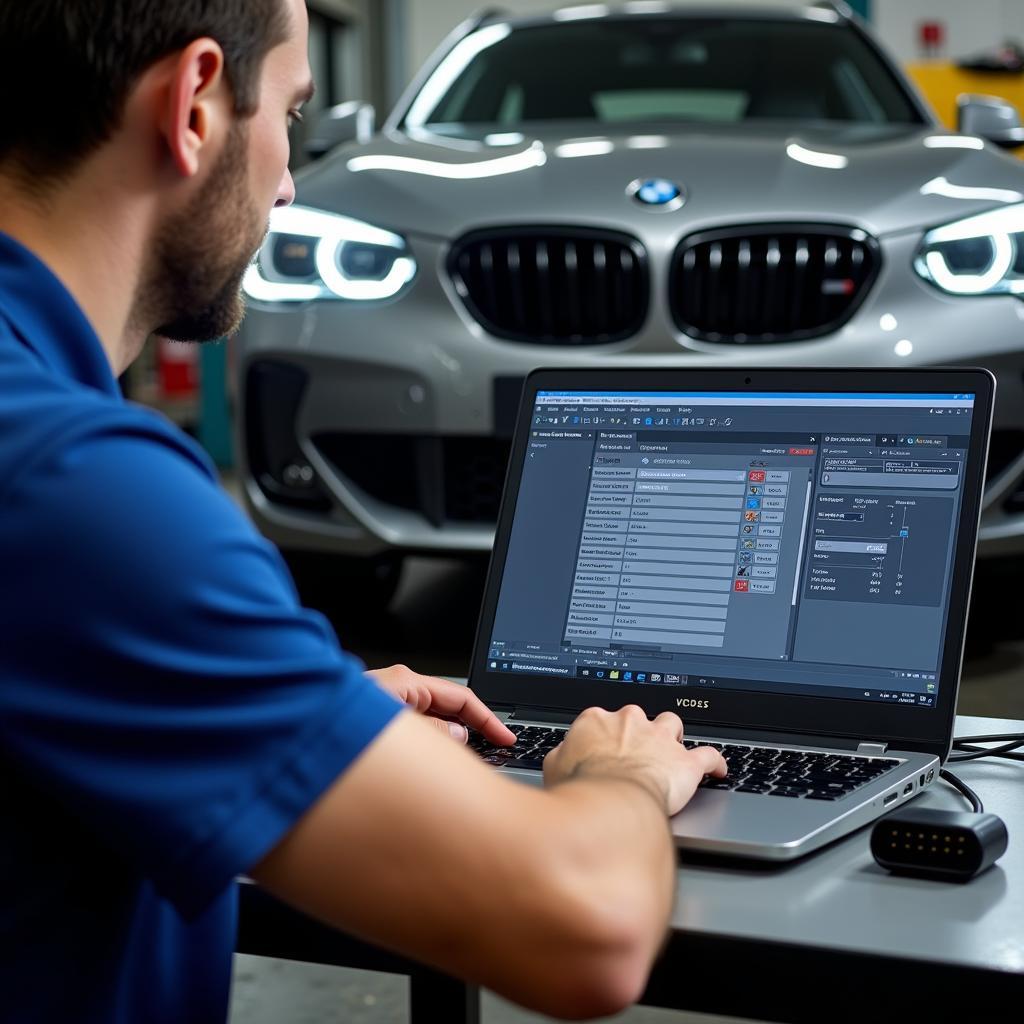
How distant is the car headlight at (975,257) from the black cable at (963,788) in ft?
6.03

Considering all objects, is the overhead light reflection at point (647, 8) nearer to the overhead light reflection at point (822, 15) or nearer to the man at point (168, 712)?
the overhead light reflection at point (822, 15)

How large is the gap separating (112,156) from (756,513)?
1.87ft

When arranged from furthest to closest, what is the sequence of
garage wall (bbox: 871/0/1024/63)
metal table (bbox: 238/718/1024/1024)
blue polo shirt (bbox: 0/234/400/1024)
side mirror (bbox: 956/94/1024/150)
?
1. garage wall (bbox: 871/0/1024/63)
2. side mirror (bbox: 956/94/1024/150)
3. metal table (bbox: 238/718/1024/1024)
4. blue polo shirt (bbox: 0/234/400/1024)

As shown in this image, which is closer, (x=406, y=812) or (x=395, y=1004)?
(x=406, y=812)

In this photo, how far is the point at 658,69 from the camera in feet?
12.7

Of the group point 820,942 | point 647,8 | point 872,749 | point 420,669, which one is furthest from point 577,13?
point 820,942

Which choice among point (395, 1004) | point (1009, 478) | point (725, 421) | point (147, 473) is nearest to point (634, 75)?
point (1009, 478)

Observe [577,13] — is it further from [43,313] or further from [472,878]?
[472,878]

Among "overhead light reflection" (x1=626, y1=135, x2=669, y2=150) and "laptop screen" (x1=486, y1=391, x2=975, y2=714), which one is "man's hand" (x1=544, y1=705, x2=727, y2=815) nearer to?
"laptop screen" (x1=486, y1=391, x2=975, y2=714)

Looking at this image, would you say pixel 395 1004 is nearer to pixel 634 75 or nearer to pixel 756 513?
pixel 756 513

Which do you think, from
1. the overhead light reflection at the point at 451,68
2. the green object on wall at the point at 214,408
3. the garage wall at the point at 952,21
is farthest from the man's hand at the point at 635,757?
the garage wall at the point at 952,21

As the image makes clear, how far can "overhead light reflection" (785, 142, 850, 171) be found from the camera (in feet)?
9.50

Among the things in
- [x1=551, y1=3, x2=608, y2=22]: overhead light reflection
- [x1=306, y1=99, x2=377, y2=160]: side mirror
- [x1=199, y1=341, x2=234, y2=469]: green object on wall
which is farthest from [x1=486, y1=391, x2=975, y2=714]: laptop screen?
[x1=199, y1=341, x2=234, y2=469]: green object on wall

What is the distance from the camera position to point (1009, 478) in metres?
2.67
